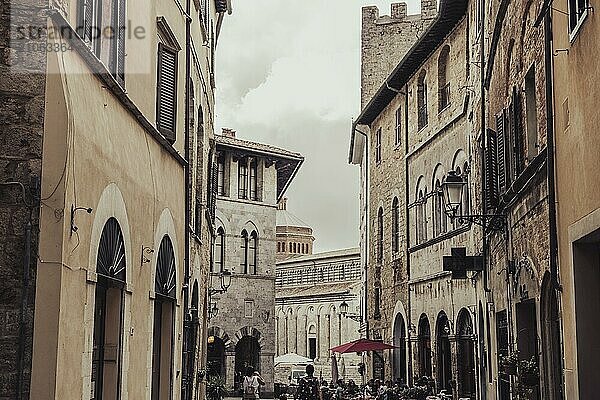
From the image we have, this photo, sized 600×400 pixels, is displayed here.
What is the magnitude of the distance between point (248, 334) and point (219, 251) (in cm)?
376

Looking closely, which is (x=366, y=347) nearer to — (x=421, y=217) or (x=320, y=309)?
(x=421, y=217)

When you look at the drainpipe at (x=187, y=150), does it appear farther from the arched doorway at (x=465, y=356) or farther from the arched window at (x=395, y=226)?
the arched window at (x=395, y=226)

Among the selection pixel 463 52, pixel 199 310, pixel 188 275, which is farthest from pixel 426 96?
pixel 188 275

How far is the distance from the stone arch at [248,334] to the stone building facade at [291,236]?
56207mm

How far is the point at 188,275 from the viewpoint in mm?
16094

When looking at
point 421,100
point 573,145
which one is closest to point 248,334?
point 421,100

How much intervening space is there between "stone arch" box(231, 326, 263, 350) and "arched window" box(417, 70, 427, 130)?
17.8 meters

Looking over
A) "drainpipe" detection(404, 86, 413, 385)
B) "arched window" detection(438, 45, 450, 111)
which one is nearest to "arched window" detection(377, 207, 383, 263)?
"drainpipe" detection(404, 86, 413, 385)

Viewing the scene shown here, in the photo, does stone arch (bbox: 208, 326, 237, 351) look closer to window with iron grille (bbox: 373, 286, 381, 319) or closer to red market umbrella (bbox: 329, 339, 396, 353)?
window with iron grille (bbox: 373, 286, 381, 319)

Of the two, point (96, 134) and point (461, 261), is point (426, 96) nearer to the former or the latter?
point (461, 261)

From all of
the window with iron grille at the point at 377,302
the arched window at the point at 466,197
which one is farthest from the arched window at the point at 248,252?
the arched window at the point at 466,197

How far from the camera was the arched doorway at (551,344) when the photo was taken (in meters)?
10.6

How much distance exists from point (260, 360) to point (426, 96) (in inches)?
764

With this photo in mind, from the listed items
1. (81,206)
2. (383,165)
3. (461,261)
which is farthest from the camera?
(383,165)
